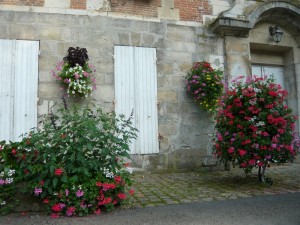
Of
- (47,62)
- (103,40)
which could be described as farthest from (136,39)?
(47,62)

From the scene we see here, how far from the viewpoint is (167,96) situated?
6.72 metres

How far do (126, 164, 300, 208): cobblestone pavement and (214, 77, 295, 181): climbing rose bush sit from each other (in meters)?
0.45

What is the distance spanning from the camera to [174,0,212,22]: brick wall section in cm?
702

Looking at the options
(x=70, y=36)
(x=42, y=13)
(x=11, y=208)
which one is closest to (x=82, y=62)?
(x=70, y=36)

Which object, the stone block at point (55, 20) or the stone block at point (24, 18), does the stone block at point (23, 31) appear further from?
the stone block at point (55, 20)

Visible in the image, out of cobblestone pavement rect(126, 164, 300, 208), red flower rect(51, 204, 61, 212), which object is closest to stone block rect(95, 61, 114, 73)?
cobblestone pavement rect(126, 164, 300, 208)

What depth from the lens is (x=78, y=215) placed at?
132 inches

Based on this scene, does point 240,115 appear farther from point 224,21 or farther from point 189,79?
point 224,21

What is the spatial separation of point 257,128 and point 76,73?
11.5ft

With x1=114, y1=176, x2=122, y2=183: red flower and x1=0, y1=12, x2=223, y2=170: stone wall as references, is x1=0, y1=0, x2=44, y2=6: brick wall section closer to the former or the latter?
x1=0, y1=12, x2=223, y2=170: stone wall

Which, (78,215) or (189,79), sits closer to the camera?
(78,215)

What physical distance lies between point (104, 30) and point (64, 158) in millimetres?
3849

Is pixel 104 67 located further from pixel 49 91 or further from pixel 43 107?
pixel 43 107

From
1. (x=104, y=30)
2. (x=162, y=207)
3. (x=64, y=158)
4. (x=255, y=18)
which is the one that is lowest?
(x=162, y=207)
